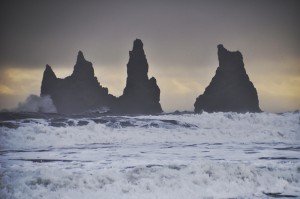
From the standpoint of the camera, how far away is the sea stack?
75.0m

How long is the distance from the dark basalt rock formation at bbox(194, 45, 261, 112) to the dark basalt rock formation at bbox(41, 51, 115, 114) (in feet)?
72.6

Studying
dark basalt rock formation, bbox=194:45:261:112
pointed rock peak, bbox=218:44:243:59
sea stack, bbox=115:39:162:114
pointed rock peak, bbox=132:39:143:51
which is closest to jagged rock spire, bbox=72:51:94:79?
sea stack, bbox=115:39:162:114

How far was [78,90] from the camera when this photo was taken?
3290 inches

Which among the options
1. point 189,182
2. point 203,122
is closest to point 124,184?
point 189,182

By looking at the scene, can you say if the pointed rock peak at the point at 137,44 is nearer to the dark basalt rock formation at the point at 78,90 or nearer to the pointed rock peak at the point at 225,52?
the dark basalt rock formation at the point at 78,90

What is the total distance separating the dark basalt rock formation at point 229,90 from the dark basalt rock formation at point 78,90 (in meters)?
22.1

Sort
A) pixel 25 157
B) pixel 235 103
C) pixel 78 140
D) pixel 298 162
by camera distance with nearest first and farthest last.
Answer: pixel 298 162, pixel 25 157, pixel 78 140, pixel 235 103

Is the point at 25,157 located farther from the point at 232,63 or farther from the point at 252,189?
the point at 232,63

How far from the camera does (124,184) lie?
34.3 ft

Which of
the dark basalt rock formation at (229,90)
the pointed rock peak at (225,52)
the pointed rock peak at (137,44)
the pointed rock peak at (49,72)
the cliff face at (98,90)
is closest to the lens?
the dark basalt rock formation at (229,90)

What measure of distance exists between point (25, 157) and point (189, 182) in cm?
770

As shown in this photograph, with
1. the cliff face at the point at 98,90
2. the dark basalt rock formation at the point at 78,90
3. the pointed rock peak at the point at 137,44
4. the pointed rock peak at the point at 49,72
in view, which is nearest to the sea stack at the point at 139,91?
the cliff face at the point at 98,90

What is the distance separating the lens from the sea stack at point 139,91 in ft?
246

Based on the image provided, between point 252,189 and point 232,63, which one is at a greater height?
point 232,63
